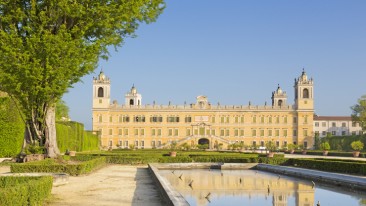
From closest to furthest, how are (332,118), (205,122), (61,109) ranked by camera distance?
1. (61,109)
2. (205,122)
3. (332,118)

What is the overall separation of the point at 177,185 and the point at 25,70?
6.36 m

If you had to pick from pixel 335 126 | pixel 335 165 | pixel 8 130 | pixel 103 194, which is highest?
pixel 335 126

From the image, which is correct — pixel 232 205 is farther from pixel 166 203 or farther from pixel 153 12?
pixel 153 12

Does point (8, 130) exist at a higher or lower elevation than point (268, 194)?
higher

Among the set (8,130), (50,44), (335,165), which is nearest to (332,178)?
(335,165)

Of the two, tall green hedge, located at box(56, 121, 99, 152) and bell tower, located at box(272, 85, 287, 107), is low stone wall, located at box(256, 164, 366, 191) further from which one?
bell tower, located at box(272, 85, 287, 107)

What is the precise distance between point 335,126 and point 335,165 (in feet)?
259

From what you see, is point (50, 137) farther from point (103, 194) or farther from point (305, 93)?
point (305, 93)

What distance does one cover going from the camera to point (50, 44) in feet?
51.9

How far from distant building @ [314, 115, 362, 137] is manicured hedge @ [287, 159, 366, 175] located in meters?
74.4

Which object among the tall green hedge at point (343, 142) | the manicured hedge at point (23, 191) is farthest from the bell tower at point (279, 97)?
the manicured hedge at point (23, 191)

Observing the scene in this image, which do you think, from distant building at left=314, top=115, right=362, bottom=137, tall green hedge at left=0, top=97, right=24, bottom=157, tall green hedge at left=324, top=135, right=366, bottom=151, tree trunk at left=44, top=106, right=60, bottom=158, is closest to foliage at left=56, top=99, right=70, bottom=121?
tall green hedge at left=0, top=97, right=24, bottom=157

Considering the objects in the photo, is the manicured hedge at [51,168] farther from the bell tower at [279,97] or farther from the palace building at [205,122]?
the bell tower at [279,97]

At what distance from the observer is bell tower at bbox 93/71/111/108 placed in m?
74.3
